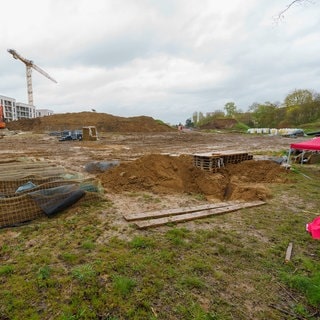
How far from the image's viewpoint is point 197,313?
7.85ft

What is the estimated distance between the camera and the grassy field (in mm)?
2447

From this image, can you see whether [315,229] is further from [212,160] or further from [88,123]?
[88,123]

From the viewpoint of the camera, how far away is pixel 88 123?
3997 cm

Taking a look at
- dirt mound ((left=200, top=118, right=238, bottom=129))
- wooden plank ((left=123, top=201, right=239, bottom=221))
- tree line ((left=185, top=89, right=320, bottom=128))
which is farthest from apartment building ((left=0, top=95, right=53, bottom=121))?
wooden plank ((left=123, top=201, right=239, bottom=221))

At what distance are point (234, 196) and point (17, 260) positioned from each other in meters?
4.96

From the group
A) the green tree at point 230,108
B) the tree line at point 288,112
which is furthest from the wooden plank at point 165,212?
the green tree at point 230,108

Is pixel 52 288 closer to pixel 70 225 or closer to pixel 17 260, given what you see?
pixel 17 260

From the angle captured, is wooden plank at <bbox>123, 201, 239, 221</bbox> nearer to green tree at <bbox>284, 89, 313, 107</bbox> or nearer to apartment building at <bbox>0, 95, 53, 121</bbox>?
green tree at <bbox>284, 89, 313, 107</bbox>

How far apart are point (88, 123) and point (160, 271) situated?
39.4 m

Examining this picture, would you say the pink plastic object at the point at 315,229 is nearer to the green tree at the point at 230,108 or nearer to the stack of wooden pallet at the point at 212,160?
the stack of wooden pallet at the point at 212,160

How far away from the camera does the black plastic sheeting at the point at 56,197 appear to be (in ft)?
15.3

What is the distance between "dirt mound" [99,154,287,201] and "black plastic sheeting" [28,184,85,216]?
152 cm

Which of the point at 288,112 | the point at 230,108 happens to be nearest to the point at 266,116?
the point at 288,112

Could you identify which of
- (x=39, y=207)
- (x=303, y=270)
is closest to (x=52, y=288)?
(x=39, y=207)
